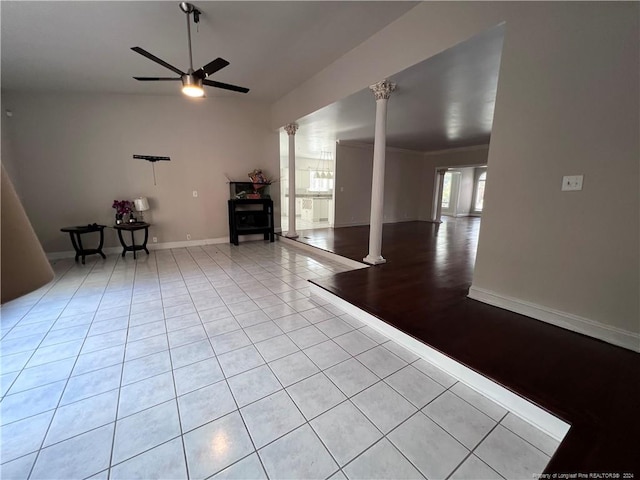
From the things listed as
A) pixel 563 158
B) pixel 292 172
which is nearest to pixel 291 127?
pixel 292 172

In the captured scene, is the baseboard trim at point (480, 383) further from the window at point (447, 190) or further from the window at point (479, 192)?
the window at point (479, 192)

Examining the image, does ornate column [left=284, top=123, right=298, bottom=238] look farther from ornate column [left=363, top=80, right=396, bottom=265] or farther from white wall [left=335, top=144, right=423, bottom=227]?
A: ornate column [left=363, top=80, right=396, bottom=265]

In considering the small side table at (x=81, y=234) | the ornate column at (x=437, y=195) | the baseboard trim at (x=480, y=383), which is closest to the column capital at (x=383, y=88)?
the baseboard trim at (x=480, y=383)

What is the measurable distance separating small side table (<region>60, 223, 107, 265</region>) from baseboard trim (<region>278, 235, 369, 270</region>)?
363 cm

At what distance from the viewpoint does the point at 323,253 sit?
17.3 feet

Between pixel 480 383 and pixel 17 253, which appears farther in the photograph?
pixel 480 383

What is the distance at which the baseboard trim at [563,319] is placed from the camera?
198 cm

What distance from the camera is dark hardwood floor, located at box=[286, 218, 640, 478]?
4.34 feet

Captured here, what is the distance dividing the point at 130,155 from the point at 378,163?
494cm

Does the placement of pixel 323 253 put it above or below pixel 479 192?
below

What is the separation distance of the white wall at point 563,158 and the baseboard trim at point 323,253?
1.95 meters

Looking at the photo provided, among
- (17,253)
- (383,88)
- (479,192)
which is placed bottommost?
(17,253)

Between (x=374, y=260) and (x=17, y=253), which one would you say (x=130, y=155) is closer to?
(x=374, y=260)

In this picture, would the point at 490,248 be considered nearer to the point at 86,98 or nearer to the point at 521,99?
the point at 521,99
